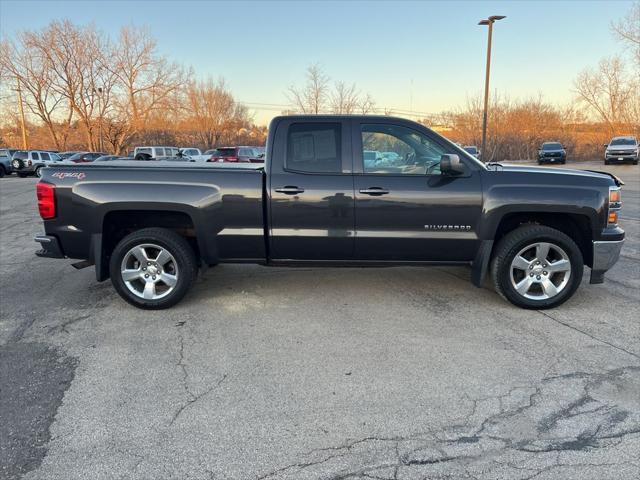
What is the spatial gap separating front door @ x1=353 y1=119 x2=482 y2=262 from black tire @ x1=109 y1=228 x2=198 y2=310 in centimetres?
172

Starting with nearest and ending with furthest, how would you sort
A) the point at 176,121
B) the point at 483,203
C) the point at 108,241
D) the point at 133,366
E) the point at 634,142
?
the point at 133,366, the point at 483,203, the point at 108,241, the point at 634,142, the point at 176,121

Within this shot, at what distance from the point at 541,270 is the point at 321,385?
2.69m

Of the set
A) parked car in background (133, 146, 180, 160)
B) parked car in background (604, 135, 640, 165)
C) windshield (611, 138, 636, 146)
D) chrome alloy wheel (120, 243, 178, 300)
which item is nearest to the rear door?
chrome alloy wheel (120, 243, 178, 300)

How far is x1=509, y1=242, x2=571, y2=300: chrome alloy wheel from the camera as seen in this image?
14.9 ft

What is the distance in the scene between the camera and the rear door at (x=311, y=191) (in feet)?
14.8

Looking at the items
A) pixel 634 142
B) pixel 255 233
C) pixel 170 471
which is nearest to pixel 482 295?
pixel 255 233

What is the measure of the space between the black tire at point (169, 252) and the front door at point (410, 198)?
172 centimetres

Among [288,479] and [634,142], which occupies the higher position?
[634,142]

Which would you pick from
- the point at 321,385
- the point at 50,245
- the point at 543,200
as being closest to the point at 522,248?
the point at 543,200

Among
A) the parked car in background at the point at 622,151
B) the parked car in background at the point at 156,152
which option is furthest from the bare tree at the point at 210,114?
the parked car in background at the point at 622,151

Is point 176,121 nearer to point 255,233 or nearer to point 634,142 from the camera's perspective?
point 634,142

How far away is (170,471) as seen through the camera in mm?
2393

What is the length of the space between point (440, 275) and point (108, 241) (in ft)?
12.8

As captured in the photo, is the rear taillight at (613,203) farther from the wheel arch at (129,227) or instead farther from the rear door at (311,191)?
the wheel arch at (129,227)
